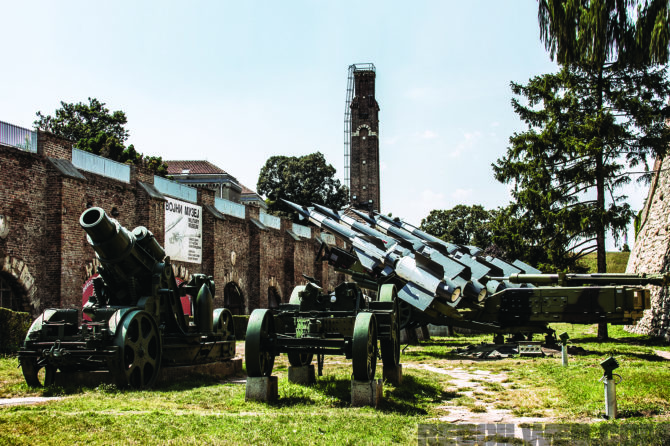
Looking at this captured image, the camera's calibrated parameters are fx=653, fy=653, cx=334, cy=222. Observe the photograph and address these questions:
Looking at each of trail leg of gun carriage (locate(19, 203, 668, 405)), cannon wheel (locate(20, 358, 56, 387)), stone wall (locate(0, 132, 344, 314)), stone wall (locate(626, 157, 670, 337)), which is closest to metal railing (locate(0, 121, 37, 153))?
stone wall (locate(0, 132, 344, 314))

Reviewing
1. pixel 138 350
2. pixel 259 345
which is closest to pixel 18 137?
pixel 138 350

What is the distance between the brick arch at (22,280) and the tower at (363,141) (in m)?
41.5

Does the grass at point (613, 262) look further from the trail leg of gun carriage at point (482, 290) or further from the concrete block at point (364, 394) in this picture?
the concrete block at point (364, 394)

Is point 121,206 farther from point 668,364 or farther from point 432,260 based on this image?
point 668,364

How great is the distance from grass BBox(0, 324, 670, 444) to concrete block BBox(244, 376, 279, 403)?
14 cm

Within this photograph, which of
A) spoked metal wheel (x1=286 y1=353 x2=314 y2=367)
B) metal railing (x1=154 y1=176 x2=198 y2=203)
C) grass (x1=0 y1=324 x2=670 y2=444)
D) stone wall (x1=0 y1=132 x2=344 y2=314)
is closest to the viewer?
grass (x1=0 y1=324 x2=670 y2=444)

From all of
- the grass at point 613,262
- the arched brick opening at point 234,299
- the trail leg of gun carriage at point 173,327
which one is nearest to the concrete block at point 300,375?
the trail leg of gun carriage at point 173,327

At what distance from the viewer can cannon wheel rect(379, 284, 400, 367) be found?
1044 centimetres

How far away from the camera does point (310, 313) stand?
10.4 meters

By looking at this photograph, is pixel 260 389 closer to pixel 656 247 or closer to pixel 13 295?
pixel 13 295

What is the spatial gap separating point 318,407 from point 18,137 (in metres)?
13.9

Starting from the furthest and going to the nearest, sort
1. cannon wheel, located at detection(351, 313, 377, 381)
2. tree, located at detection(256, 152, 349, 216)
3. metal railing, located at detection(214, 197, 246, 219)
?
tree, located at detection(256, 152, 349, 216) < metal railing, located at detection(214, 197, 246, 219) < cannon wheel, located at detection(351, 313, 377, 381)

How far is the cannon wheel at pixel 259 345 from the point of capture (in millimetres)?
8719

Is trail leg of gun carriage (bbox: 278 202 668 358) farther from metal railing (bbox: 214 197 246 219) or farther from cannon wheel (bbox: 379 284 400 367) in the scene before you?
metal railing (bbox: 214 197 246 219)
